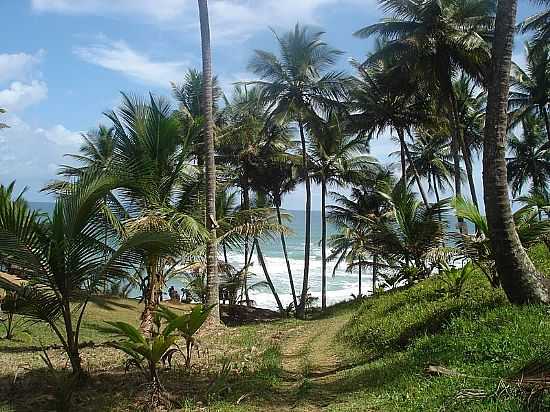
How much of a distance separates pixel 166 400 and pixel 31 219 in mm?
2702

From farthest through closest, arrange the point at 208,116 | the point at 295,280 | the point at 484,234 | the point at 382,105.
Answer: the point at 295,280
the point at 382,105
the point at 208,116
the point at 484,234

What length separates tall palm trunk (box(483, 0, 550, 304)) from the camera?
722 cm

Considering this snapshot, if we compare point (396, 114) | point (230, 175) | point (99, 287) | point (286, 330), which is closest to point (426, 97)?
point (396, 114)

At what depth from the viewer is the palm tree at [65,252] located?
6.15 meters

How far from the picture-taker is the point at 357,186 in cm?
2930

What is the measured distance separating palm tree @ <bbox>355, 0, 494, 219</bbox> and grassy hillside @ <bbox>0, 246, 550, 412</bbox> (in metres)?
11.6

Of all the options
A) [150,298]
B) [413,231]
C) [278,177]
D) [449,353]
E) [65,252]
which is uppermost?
[278,177]

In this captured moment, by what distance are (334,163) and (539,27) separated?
1153cm

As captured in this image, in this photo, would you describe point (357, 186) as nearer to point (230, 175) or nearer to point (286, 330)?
point (230, 175)

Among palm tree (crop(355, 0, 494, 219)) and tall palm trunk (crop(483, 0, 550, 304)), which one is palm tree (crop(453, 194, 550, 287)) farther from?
palm tree (crop(355, 0, 494, 219))

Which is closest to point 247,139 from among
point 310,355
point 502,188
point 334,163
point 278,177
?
point 278,177

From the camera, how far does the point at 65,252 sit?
21.0 ft

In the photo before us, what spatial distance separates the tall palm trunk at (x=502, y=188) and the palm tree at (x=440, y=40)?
41.1 ft

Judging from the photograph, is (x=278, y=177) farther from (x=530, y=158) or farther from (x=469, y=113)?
(x=530, y=158)
